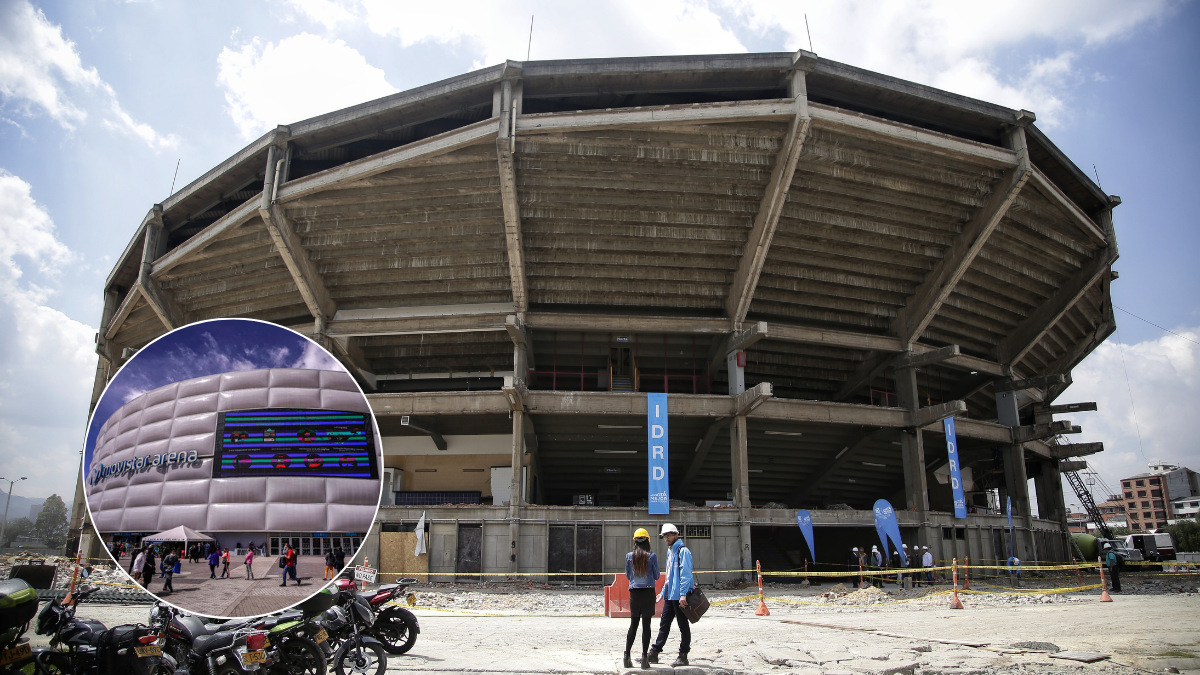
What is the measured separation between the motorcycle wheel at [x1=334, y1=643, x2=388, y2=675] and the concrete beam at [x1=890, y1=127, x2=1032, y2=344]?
74.9ft

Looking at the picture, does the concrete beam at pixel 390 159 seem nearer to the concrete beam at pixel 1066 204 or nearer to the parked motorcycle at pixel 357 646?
the parked motorcycle at pixel 357 646

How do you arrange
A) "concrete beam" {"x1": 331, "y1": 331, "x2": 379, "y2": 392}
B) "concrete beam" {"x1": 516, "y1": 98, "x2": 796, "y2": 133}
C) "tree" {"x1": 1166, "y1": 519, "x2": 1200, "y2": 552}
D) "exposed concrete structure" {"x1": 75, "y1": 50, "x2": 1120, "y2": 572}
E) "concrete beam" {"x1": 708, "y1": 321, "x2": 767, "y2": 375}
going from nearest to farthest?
1. "concrete beam" {"x1": 516, "y1": 98, "x2": 796, "y2": 133}
2. "exposed concrete structure" {"x1": 75, "y1": 50, "x2": 1120, "y2": 572}
3. "concrete beam" {"x1": 708, "y1": 321, "x2": 767, "y2": 375}
4. "concrete beam" {"x1": 331, "y1": 331, "x2": 379, "y2": 392}
5. "tree" {"x1": 1166, "y1": 519, "x2": 1200, "y2": 552}

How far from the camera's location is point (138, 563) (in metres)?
2.30

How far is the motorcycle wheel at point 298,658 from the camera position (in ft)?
16.6

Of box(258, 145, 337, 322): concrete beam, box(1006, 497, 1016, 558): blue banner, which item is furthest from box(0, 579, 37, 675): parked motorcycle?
box(1006, 497, 1016, 558): blue banner

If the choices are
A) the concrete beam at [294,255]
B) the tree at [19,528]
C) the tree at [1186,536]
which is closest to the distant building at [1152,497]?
the tree at [1186,536]

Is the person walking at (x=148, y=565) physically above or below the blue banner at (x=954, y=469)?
below

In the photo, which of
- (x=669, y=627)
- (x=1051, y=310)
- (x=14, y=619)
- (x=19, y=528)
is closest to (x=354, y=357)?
(x=669, y=627)

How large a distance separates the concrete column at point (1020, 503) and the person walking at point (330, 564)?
3267 cm

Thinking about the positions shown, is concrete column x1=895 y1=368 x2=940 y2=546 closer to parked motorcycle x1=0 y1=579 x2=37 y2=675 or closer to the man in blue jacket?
the man in blue jacket

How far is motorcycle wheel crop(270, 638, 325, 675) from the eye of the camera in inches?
199

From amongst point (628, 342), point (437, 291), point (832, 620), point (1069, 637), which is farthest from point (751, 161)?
point (1069, 637)

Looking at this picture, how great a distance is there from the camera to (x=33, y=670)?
4.18 m

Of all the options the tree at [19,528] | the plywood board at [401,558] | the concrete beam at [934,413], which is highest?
the concrete beam at [934,413]
